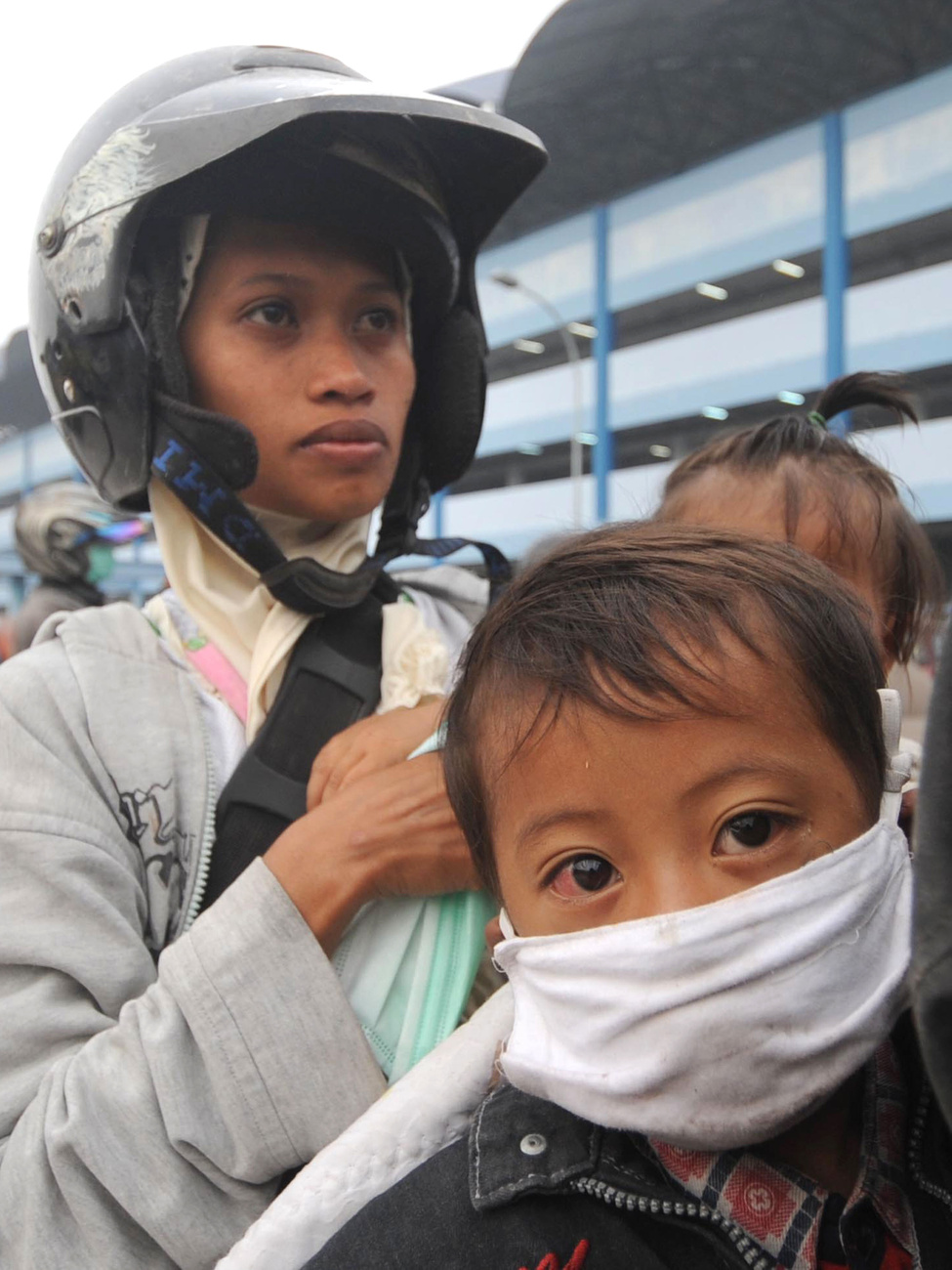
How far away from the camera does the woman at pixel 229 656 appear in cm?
111

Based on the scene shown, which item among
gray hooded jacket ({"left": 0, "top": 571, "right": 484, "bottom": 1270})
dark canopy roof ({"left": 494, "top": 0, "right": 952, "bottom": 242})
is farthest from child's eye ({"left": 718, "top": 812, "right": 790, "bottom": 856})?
dark canopy roof ({"left": 494, "top": 0, "right": 952, "bottom": 242})

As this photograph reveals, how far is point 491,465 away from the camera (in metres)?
20.0

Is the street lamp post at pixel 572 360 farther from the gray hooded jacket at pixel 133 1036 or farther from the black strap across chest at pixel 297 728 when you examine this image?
the gray hooded jacket at pixel 133 1036

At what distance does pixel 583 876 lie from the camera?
3.10 ft

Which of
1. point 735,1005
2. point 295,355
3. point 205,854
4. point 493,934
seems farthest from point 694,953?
point 295,355

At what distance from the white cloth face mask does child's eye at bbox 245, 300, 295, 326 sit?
965mm

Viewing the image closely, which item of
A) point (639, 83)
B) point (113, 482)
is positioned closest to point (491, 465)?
point (639, 83)

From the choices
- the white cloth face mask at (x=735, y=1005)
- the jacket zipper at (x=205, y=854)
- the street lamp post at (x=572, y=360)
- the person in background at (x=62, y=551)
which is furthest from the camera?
the street lamp post at (x=572, y=360)

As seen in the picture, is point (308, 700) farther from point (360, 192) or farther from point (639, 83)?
point (639, 83)

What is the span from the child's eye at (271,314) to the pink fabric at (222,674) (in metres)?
0.45

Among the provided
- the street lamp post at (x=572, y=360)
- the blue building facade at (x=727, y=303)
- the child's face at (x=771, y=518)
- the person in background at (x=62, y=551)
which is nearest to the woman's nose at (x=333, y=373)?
the child's face at (x=771, y=518)

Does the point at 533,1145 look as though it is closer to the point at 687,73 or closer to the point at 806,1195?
the point at 806,1195

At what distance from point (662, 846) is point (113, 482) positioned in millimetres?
1138

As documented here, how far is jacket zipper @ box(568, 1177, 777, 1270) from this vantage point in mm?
855
